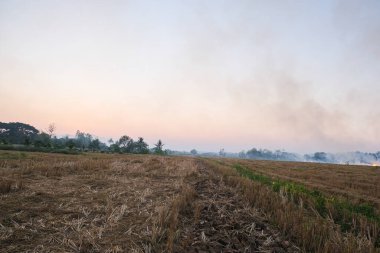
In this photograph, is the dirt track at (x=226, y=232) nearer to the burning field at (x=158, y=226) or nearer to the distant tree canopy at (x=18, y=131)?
the burning field at (x=158, y=226)

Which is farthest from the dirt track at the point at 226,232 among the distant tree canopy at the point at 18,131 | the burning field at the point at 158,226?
the distant tree canopy at the point at 18,131

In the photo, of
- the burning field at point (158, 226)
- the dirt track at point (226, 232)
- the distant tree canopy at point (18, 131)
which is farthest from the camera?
the distant tree canopy at point (18, 131)

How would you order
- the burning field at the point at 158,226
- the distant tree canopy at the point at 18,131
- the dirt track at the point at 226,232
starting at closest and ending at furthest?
1. the burning field at the point at 158,226
2. the dirt track at the point at 226,232
3. the distant tree canopy at the point at 18,131

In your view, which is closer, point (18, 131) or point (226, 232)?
point (226, 232)

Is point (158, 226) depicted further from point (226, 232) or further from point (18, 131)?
point (18, 131)

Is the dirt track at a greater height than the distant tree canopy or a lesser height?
lesser

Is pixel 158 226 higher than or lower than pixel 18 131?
lower

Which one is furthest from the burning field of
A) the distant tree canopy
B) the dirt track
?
the distant tree canopy

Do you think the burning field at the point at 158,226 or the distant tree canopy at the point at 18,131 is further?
the distant tree canopy at the point at 18,131

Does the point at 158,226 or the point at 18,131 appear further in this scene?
the point at 18,131

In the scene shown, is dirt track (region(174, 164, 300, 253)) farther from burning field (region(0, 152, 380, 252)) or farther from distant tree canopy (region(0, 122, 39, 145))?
distant tree canopy (region(0, 122, 39, 145))

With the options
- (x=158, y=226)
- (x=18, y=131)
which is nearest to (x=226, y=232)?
(x=158, y=226)

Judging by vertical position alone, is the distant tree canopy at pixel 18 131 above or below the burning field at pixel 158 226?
above

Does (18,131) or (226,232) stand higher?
(18,131)
